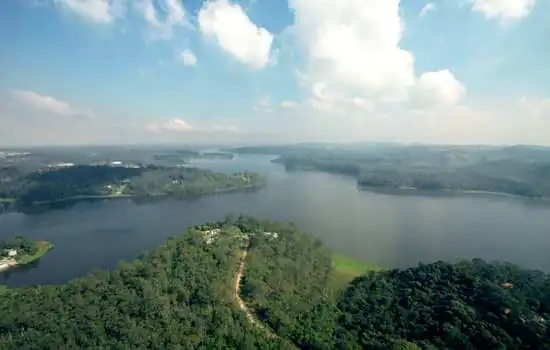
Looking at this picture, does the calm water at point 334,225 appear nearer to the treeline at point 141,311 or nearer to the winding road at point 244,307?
the treeline at point 141,311

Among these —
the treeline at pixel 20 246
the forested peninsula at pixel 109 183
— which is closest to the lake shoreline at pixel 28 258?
the treeline at pixel 20 246

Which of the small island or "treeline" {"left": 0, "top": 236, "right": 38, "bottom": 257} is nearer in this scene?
the small island

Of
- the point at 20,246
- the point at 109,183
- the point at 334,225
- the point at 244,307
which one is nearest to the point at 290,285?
the point at 244,307

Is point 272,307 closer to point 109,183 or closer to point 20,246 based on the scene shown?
point 20,246

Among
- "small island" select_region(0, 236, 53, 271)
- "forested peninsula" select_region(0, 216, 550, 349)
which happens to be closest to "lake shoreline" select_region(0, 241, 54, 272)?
"small island" select_region(0, 236, 53, 271)

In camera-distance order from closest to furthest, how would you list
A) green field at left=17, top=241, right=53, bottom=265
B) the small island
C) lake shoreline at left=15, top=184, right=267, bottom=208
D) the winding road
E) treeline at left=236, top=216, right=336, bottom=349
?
1. treeline at left=236, top=216, right=336, bottom=349
2. the winding road
3. the small island
4. green field at left=17, top=241, right=53, bottom=265
5. lake shoreline at left=15, top=184, right=267, bottom=208

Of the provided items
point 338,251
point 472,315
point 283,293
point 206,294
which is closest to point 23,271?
point 206,294

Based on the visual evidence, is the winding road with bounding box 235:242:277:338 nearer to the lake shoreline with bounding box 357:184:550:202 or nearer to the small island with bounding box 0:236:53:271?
the small island with bounding box 0:236:53:271

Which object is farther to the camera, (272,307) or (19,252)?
(19,252)

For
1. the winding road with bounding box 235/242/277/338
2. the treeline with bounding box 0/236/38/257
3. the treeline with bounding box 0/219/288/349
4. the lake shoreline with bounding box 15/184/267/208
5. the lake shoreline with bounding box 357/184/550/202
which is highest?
the treeline with bounding box 0/219/288/349
